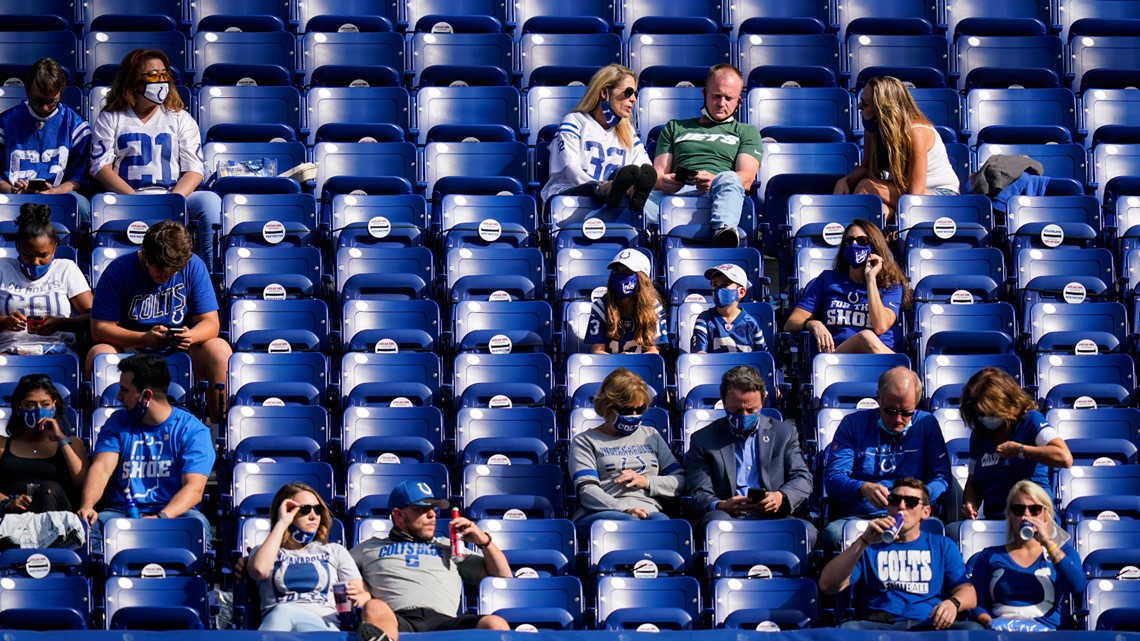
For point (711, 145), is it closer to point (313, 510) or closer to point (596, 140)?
point (596, 140)

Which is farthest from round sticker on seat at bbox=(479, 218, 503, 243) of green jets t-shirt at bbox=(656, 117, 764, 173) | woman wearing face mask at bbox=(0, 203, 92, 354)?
woman wearing face mask at bbox=(0, 203, 92, 354)

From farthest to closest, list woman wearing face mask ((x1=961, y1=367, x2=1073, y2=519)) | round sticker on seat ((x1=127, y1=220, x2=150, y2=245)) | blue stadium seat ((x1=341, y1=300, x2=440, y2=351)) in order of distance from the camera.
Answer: round sticker on seat ((x1=127, y1=220, x2=150, y2=245)), blue stadium seat ((x1=341, y1=300, x2=440, y2=351)), woman wearing face mask ((x1=961, y1=367, x2=1073, y2=519))

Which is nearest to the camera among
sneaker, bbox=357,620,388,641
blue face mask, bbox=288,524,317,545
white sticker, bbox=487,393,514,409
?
sneaker, bbox=357,620,388,641

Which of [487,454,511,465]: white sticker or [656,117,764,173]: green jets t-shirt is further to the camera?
[656,117,764,173]: green jets t-shirt

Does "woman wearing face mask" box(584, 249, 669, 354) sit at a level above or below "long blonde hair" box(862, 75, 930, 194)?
below

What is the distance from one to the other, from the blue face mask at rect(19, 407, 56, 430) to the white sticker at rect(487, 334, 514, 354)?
2216mm

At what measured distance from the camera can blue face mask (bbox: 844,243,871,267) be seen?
396 inches

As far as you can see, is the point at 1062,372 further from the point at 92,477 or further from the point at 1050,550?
the point at 92,477

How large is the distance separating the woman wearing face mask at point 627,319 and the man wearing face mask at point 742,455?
93 cm

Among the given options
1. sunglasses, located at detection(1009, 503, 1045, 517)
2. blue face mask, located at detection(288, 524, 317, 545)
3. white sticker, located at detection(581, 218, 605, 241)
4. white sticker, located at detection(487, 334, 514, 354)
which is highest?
white sticker, located at detection(581, 218, 605, 241)

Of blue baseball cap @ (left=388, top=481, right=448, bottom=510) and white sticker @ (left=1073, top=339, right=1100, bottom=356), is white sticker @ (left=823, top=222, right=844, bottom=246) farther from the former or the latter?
blue baseball cap @ (left=388, top=481, right=448, bottom=510)

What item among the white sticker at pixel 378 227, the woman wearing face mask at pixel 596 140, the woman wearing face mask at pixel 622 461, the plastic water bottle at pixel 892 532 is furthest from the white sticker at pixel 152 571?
the woman wearing face mask at pixel 596 140

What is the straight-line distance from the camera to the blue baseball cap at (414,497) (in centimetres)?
850

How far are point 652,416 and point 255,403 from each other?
1915 millimetres
